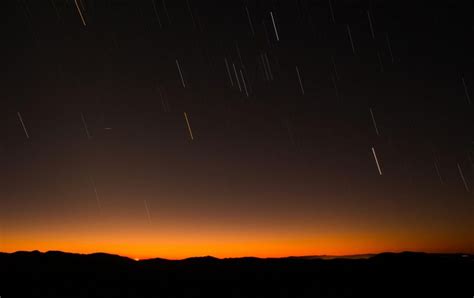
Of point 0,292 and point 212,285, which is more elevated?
point 0,292

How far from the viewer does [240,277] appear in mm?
51469

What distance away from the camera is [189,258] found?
7369cm

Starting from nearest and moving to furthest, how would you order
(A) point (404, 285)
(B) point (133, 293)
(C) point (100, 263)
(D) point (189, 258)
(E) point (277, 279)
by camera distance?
(B) point (133, 293) → (A) point (404, 285) → (E) point (277, 279) → (C) point (100, 263) → (D) point (189, 258)

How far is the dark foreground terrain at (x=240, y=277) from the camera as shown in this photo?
36.9 m

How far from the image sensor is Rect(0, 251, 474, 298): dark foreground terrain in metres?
36.9

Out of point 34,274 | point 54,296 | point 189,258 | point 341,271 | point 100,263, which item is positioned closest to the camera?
point 54,296

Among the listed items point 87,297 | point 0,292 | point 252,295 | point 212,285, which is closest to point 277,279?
point 212,285

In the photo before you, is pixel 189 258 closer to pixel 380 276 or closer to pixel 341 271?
pixel 341 271

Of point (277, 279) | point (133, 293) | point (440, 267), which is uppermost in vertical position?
point (133, 293)

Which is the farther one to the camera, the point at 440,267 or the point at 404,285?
the point at 440,267

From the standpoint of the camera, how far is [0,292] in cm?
3156

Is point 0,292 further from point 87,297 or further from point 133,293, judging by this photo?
point 133,293

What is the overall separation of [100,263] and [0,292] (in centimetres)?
3547

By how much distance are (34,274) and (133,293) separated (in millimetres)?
15917
